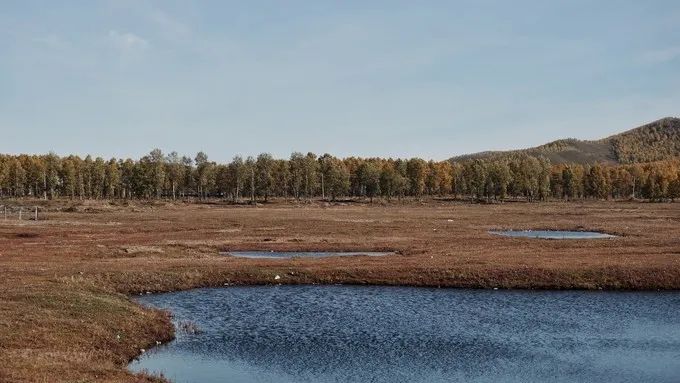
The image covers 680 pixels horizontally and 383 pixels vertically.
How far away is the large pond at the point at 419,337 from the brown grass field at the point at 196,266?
3235mm

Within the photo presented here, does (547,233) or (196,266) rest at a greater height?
(196,266)

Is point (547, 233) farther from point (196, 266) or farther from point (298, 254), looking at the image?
point (196, 266)

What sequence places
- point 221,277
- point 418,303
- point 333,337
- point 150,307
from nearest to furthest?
point 333,337, point 150,307, point 418,303, point 221,277

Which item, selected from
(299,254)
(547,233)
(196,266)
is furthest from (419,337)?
(547,233)

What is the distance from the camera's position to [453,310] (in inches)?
1853

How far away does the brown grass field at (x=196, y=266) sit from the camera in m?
33.2

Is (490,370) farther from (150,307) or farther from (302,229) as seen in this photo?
(302,229)

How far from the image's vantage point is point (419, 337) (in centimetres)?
3869

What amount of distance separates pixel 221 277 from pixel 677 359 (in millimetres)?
39772

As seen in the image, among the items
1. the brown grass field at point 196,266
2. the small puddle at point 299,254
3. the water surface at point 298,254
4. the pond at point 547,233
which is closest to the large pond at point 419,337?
the brown grass field at point 196,266

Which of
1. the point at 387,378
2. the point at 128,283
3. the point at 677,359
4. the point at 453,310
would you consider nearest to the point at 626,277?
the point at 453,310

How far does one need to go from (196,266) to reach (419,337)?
105 ft

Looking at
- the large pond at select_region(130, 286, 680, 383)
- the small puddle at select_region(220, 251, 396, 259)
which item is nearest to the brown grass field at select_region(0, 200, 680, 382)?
the small puddle at select_region(220, 251, 396, 259)

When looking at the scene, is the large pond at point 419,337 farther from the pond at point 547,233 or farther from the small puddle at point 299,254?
the pond at point 547,233
